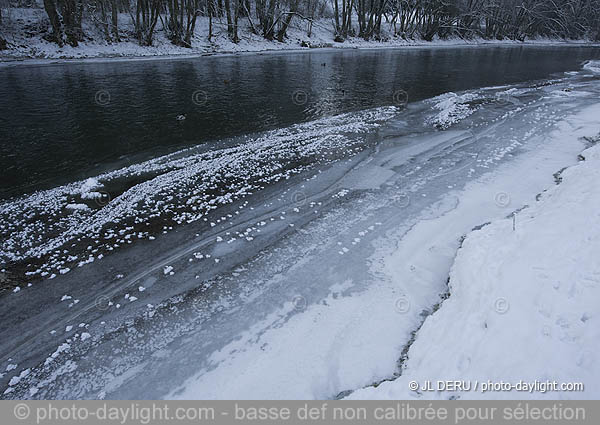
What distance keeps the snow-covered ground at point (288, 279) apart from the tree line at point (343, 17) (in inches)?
1220

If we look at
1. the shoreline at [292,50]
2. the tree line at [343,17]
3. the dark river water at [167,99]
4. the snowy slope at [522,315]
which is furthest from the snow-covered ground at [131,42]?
the snowy slope at [522,315]

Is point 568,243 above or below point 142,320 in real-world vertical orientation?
above

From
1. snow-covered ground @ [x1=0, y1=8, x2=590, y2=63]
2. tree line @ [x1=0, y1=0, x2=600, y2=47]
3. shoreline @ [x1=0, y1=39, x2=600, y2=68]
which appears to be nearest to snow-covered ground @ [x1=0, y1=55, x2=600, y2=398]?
shoreline @ [x1=0, y1=39, x2=600, y2=68]

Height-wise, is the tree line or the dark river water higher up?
the tree line

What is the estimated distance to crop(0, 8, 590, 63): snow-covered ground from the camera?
101ft

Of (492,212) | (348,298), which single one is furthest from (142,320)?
(492,212)

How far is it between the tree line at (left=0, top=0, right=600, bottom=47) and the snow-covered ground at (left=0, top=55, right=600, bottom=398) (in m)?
31.0

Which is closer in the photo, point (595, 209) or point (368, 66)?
point (595, 209)

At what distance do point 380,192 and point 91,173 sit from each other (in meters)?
8.18

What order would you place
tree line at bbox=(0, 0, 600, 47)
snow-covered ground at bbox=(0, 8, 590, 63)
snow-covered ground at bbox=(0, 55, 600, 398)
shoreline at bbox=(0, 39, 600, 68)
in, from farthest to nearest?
1. tree line at bbox=(0, 0, 600, 47)
2. snow-covered ground at bbox=(0, 8, 590, 63)
3. shoreline at bbox=(0, 39, 600, 68)
4. snow-covered ground at bbox=(0, 55, 600, 398)

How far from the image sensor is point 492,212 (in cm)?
880

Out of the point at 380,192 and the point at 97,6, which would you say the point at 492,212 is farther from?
the point at 97,6

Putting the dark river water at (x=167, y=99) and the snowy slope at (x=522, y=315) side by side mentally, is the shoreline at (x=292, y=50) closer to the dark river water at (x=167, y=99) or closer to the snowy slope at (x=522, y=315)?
the dark river water at (x=167, y=99)

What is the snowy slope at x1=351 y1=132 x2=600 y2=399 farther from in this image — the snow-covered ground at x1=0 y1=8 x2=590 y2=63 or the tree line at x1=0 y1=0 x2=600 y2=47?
the tree line at x1=0 y1=0 x2=600 y2=47
